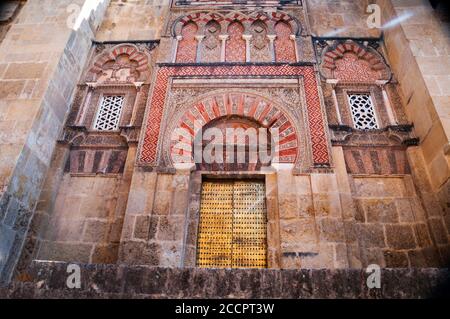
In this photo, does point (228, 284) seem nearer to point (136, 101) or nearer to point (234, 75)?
point (234, 75)

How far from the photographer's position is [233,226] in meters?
3.67

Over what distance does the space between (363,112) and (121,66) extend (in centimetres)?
395

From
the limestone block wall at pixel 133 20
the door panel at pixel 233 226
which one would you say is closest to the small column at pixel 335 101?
the door panel at pixel 233 226

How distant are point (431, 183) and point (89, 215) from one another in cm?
428

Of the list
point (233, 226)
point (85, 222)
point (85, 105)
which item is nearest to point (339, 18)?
point (233, 226)

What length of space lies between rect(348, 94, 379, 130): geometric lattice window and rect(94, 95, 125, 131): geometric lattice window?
3516mm

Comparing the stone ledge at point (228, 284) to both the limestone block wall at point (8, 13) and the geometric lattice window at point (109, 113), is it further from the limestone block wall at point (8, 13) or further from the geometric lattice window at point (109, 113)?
the limestone block wall at point (8, 13)

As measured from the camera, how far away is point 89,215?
381 cm

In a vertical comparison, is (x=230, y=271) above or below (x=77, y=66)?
below

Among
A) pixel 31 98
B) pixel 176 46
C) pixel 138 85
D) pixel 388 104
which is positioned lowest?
pixel 31 98

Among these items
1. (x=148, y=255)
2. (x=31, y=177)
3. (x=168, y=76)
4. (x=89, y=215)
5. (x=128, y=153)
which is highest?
(x=168, y=76)

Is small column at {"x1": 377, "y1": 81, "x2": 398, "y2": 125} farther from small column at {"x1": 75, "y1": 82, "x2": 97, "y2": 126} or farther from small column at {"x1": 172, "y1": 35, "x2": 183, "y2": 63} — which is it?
small column at {"x1": 75, "y1": 82, "x2": 97, "y2": 126}
